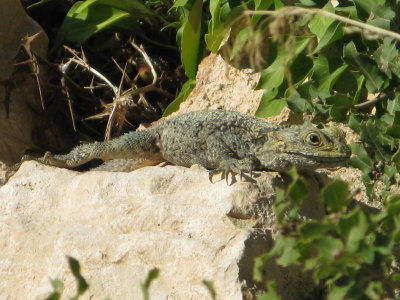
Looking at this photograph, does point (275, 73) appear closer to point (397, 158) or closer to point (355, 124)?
point (355, 124)

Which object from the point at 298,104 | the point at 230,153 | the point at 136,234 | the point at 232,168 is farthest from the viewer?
the point at 298,104

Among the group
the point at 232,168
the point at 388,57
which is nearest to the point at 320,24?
the point at 388,57

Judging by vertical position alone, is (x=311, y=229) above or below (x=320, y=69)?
above

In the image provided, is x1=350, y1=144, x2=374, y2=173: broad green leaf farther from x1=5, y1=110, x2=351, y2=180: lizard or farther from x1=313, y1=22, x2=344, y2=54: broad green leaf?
x1=313, y1=22, x2=344, y2=54: broad green leaf

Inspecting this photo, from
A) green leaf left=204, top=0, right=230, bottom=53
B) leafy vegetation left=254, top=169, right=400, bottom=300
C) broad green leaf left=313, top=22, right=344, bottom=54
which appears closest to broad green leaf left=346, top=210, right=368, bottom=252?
leafy vegetation left=254, top=169, right=400, bottom=300

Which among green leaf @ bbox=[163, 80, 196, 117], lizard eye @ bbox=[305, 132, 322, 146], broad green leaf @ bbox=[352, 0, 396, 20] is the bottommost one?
green leaf @ bbox=[163, 80, 196, 117]

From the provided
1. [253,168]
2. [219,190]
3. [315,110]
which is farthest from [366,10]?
[219,190]
